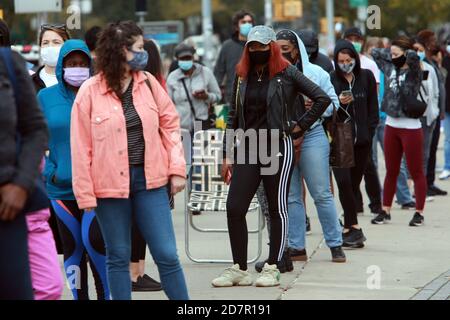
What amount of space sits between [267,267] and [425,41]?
7581 millimetres

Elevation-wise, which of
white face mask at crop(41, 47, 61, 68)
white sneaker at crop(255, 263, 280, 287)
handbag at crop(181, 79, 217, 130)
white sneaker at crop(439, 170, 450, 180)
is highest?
white face mask at crop(41, 47, 61, 68)

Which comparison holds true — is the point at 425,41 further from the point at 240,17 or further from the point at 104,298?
the point at 104,298

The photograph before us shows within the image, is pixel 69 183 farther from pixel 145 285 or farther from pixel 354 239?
pixel 354 239

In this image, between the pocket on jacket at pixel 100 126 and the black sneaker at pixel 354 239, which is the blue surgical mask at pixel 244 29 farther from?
the pocket on jacket at pixel 100 126

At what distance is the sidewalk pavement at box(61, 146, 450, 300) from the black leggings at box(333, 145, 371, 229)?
30 cm

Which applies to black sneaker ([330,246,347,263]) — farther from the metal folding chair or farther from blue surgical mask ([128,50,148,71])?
blue surgical mask ([128,50,148,71])

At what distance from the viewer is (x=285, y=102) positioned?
28.7 ft

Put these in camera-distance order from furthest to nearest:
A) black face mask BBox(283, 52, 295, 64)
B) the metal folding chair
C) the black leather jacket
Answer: the metal folding chair → black face mask BBox(283, 52, 295, 64) → the black leather jacket

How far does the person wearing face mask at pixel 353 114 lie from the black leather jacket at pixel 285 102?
1.52 meters

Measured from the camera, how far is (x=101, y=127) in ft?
22.1

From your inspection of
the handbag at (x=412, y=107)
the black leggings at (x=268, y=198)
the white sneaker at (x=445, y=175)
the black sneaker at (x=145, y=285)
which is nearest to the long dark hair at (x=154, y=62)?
the black leggings at (x=268, y=198)

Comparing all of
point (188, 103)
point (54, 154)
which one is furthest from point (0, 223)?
point (188, 103)

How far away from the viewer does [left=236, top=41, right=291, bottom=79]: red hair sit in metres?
8.72

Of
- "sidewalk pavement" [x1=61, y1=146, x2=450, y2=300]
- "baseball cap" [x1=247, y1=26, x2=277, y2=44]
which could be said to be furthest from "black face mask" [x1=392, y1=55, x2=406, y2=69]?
"baseball cap" [x1=247, y1=26, x2=277, y2=44]
